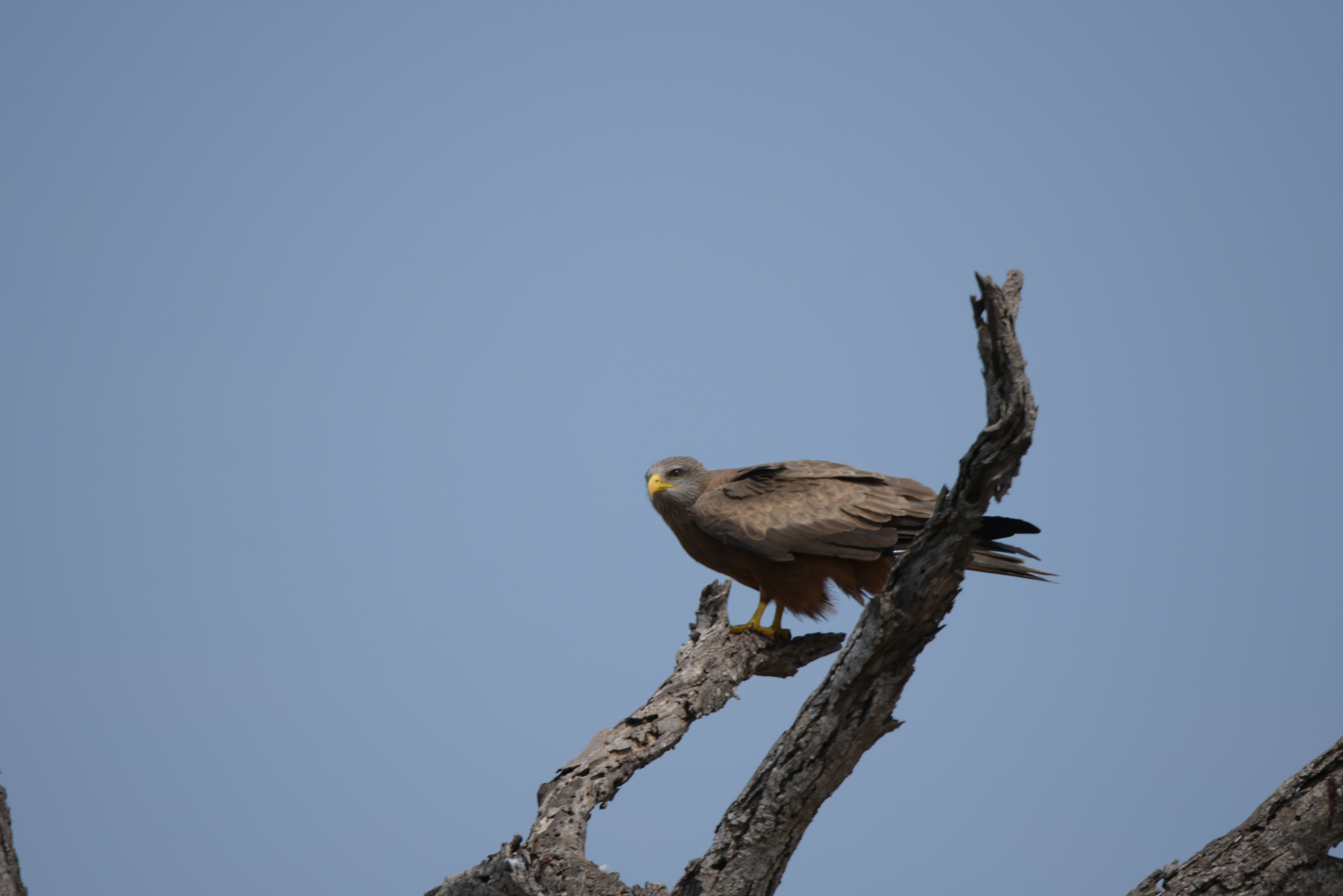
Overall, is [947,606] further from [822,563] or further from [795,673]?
[795,673]

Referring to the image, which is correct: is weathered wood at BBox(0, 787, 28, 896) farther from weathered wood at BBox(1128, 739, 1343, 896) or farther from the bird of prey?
weathered wood at BBox(1128, 739, 1343, 896)

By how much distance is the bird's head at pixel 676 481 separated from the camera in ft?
20.1

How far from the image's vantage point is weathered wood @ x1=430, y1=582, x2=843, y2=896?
416 cm

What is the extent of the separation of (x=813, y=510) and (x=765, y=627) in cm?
77

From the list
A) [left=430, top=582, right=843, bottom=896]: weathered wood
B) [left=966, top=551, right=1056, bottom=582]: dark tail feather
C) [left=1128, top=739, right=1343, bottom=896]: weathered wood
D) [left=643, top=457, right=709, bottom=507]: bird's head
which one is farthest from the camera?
[left=643, top=457, right=709, bottom=507]: bird's head

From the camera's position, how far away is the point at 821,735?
3723mm

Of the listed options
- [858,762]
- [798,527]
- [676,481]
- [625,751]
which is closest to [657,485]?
[676,481]

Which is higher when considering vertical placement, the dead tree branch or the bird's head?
the bird's head

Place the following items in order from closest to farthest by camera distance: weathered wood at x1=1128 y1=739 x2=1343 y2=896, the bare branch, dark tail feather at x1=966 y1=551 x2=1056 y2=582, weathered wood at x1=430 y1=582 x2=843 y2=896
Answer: the bare branch → weathered wood at x1=1128 y1=739 x2=1343 y2=896 → weathered wood at x1=430 y1=582 x2=843 y2=896 → dark tail feather at x1=966 y1=551 x2=1056 y2=582

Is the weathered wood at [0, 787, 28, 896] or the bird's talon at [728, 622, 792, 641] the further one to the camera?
the bird's talon at [728, 622, 792, 641]

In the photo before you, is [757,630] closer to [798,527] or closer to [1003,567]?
[798,527]

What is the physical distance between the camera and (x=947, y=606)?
11.6ft

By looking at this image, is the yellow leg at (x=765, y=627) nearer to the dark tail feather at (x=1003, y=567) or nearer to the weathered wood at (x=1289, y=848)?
the dark tail feather at (x=1003, y=567)

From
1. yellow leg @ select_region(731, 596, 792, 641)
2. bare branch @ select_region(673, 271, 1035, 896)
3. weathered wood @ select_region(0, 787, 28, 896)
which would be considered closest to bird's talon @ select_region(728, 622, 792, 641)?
yellow leg @ select_region(731, 596, 792, 641)
